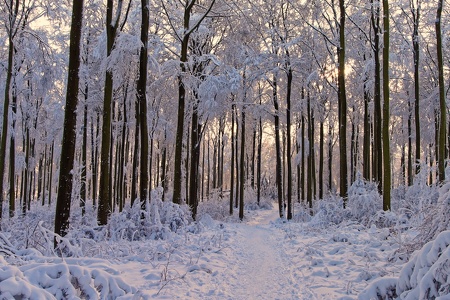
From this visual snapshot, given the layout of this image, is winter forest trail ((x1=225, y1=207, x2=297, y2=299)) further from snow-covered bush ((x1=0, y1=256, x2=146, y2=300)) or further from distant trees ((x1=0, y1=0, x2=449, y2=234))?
distant trees ((x1=0, y1=0, x2=449, y2=234))

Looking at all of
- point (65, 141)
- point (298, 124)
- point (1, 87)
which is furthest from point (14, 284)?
point (298, 124)

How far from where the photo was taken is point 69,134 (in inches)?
244

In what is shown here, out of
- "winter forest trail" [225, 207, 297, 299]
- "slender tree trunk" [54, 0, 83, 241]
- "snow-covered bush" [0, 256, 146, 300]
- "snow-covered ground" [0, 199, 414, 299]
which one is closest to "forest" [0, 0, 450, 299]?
"slender tree trunk" [54, 0, 83, 241]

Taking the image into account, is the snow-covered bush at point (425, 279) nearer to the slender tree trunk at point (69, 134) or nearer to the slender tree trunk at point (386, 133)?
the slender tree trunk at point (69, 134)

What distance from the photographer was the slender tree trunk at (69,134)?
244 inches

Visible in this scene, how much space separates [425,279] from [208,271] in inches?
144

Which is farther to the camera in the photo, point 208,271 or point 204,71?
point 204,71

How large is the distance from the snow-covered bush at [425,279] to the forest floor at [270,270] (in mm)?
780

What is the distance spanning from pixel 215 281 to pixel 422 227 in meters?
3.14

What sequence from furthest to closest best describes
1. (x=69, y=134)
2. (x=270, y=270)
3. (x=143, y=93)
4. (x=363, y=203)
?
(x=363, y=203) < (x=143, y=93) < (x=270, y=270) < (x=69, y=134)

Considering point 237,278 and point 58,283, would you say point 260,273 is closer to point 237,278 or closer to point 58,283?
point 237,278

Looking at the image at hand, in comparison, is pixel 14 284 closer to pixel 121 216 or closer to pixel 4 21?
pixel 121 216

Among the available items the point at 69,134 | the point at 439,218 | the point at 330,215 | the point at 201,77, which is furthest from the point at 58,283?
the point at 201,77

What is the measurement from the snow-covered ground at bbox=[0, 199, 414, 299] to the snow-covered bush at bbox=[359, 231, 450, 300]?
0.80 metres
